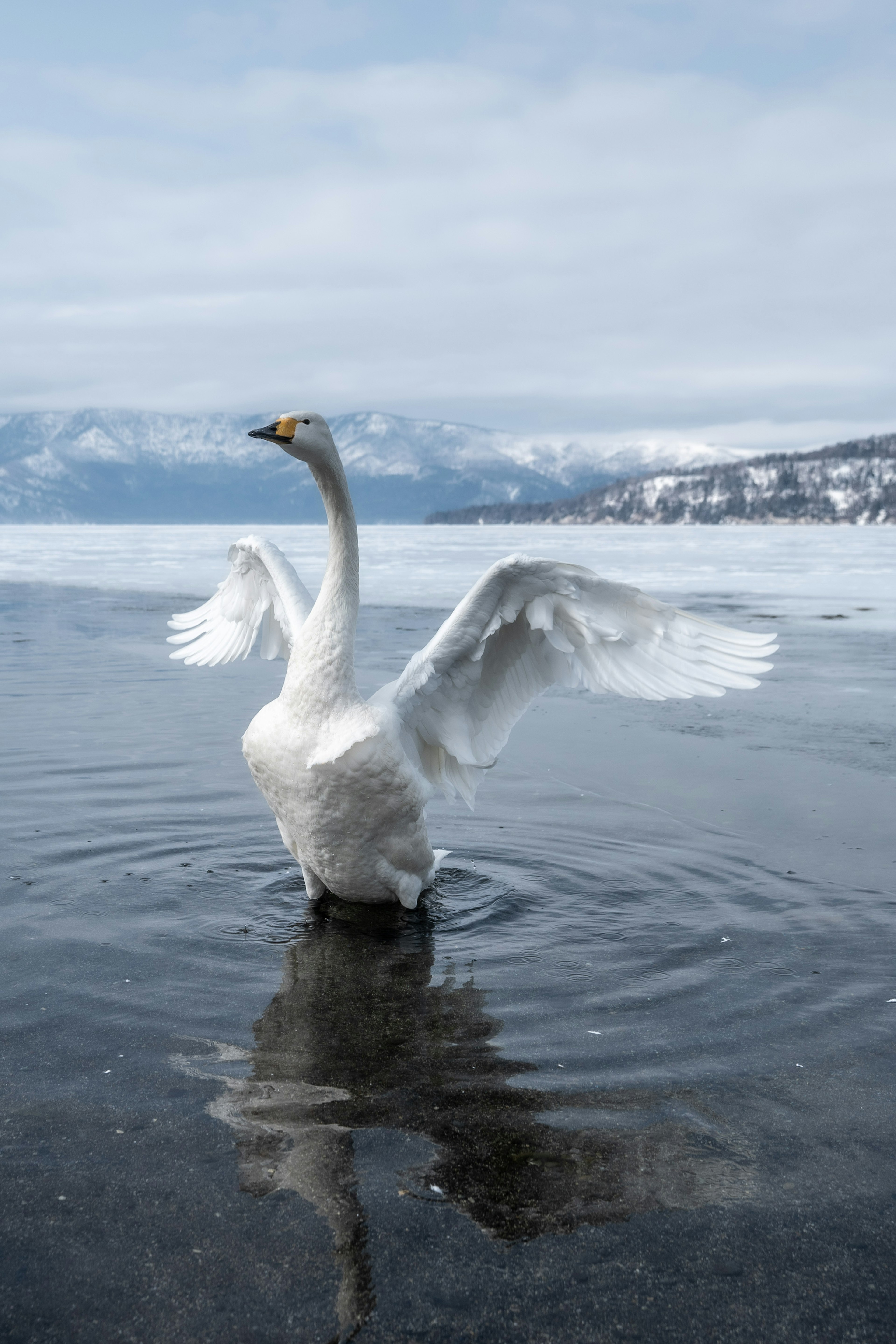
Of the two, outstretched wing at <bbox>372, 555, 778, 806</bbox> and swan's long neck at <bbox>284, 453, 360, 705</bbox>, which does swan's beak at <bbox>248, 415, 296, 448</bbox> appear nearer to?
swan's long neck at <bbox>284, 453, 360, 705</bbox>

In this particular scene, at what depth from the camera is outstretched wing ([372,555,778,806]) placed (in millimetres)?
5691

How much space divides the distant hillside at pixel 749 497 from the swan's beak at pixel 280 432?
129225mm

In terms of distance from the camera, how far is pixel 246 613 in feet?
26.5

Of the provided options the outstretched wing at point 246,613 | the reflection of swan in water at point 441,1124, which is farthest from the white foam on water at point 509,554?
the reflection of swan in water at point 441,1124

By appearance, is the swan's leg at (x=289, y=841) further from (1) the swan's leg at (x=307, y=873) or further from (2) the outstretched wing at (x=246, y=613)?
→ (2) the outstretched wing at (x=246, y=613)

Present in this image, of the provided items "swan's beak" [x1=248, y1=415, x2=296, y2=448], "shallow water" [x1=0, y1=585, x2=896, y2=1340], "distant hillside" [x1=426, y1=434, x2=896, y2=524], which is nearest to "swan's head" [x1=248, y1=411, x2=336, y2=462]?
"swan's beak" [x1=248, y1=415, x2=296, y2=448]

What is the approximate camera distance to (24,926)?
5516 millimetres

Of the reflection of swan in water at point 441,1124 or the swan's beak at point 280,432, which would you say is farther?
the swan's beak at point 280,432

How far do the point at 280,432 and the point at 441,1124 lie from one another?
130 inches

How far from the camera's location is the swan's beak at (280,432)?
5.45 meters

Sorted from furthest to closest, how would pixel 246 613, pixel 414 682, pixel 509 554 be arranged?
pixel 509 554 < pixel 246 613 < pixel 414 682

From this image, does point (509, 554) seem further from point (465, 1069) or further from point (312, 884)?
point (465, 1069)

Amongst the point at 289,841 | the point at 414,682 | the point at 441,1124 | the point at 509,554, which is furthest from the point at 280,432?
the point at 509,554

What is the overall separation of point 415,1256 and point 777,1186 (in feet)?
3.69
